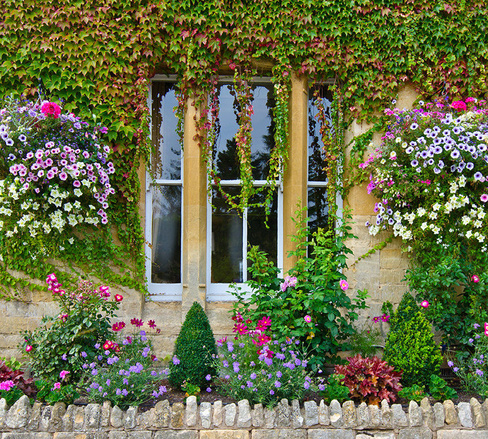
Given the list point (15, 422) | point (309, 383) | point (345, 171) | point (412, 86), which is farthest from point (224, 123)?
point (15, 422)

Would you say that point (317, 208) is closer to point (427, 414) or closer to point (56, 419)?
point (427, 414)

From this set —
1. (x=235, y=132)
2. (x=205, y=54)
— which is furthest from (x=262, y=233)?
(x=205, y=54)

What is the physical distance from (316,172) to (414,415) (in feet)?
8.49

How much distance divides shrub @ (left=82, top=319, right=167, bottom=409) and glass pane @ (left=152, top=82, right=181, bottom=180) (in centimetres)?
194

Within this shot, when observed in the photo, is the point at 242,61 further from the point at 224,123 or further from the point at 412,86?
the point at 412,86

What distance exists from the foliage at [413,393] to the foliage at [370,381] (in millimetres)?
54

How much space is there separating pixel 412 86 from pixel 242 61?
181cm

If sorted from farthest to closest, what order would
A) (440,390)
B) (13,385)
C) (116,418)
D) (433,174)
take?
(433,174)
(440,390)
(13,385)
(116,418)

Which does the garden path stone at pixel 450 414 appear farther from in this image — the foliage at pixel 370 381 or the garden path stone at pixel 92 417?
the garden path stone at pixel 92 417

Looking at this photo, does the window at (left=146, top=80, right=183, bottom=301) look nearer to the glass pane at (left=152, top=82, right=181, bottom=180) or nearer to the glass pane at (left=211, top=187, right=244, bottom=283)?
the glass pane at (left=152, top=82, right=181, bottom=180)

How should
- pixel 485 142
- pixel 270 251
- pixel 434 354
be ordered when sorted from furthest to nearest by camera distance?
pixel 270 251 < pixel 485 142 < pixel 434 354

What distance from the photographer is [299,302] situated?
3.95m

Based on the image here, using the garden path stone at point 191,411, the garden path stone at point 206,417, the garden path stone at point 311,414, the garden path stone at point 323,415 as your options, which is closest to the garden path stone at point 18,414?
the garden path stone at point 191,411

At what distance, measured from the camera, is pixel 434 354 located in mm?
3855
